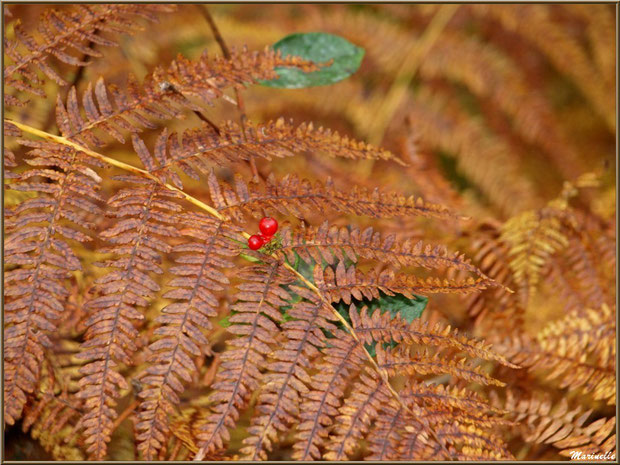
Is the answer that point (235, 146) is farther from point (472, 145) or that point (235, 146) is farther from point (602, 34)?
point (602, 34)

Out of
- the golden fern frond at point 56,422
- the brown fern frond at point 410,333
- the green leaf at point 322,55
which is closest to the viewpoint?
the brown fern frond at point 410,333

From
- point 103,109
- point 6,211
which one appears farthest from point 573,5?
point 6,211

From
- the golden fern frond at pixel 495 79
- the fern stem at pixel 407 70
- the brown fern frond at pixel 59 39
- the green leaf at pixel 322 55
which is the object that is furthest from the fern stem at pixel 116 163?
the golden fern frond at pixel 495 79

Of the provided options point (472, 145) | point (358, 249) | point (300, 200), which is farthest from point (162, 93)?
point (472, 145)

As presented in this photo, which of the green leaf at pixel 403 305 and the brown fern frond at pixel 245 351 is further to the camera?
the green leaf at pixel 403 305

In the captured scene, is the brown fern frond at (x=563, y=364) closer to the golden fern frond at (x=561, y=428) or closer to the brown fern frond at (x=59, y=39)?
the golden fern frond at (x=561, y=428)

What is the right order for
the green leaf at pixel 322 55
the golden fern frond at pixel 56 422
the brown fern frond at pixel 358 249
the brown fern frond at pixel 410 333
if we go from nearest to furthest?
the brown fern frond at pixel 410 333 → the brown fern frond at pixel 358 249 → the golden fern frond at pixel 56 422 → the green leaf at pixel 322 55

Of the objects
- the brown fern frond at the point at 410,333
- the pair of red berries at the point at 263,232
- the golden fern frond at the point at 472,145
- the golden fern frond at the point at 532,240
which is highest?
the pair of red berries at the point at 263,232

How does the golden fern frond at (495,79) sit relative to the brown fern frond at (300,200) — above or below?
below
